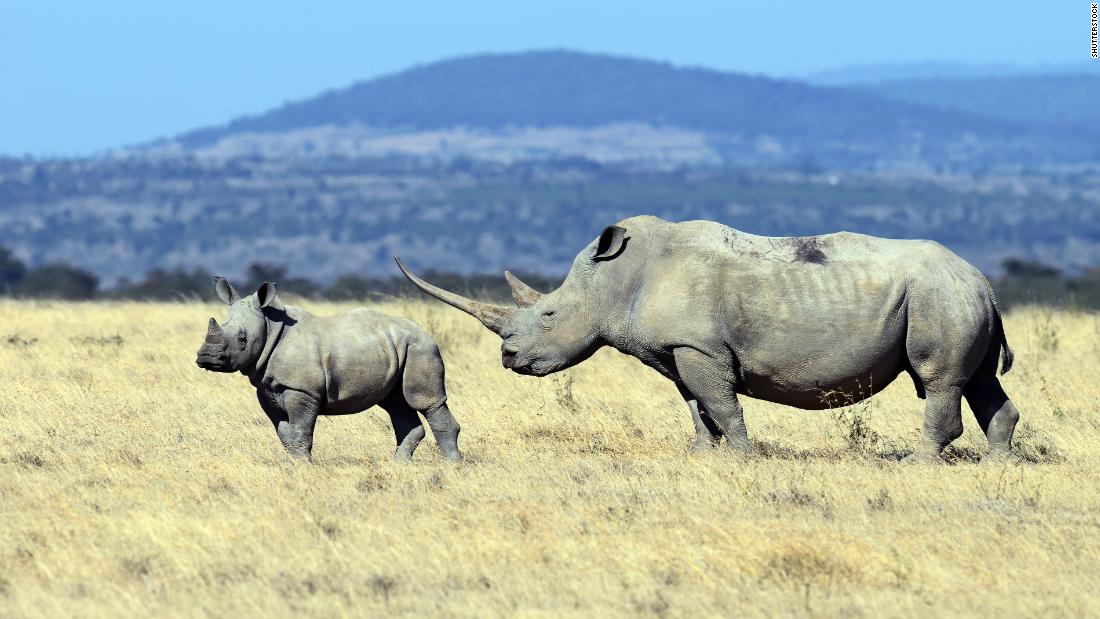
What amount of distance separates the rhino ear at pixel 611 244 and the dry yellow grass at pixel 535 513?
136cm

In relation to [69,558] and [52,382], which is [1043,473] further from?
[52,382]

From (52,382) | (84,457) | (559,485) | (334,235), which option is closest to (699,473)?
(559,485)

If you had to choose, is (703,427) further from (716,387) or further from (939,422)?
(939,422)

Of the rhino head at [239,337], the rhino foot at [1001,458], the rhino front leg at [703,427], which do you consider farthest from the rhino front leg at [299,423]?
the rhino foot at [1001,458]

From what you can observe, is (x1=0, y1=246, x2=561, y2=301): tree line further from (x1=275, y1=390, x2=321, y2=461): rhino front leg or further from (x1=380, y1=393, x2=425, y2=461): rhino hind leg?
(x1=275, y1=390, x2=321, y2=461): rhino front leg

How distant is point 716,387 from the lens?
12.5 m

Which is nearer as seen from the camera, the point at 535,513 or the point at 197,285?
the point at 535,513

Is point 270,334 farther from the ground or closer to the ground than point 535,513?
farther from the ground

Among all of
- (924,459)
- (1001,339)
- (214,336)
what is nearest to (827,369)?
(924,459)

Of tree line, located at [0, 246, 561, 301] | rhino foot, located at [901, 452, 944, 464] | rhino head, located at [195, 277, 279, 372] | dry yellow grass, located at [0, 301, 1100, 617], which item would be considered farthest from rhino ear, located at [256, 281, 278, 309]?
tree line, located at [0, 246, 561, 301]

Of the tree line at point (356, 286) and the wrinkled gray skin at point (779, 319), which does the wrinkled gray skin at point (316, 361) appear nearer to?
the wrinkled gray skin at point (779, 319)

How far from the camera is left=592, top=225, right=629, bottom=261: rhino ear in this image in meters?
12.7

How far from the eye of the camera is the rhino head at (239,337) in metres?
11.9

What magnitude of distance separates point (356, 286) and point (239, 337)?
31.0m
